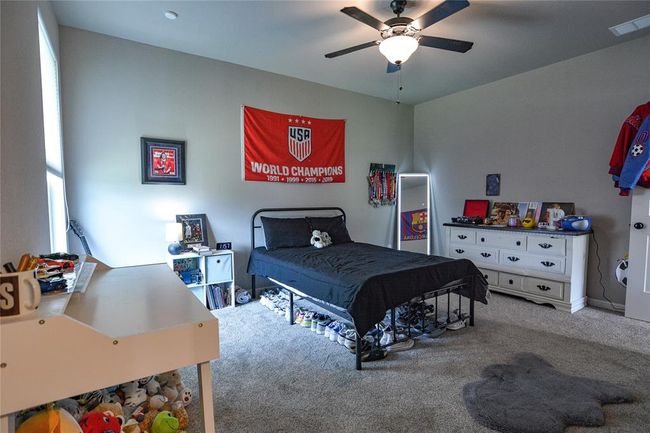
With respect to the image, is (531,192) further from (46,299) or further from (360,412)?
(46,299)

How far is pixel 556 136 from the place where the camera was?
3912 millimetres

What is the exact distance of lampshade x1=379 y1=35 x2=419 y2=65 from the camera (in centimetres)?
240

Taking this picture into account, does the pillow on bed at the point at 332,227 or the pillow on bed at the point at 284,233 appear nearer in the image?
the pillow on bed at the point at 284,233

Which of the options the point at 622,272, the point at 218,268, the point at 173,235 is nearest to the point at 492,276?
the point at 622,272

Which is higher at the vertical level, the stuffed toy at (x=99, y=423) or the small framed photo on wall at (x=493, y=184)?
the small framed photo on wall at (x=493, y=184)

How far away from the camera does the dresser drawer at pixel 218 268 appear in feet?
11.4

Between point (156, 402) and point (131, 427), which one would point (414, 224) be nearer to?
point (156, 402)

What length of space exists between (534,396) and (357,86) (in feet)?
13.1

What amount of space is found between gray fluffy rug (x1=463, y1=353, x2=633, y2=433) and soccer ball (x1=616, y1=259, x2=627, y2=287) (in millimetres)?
1702

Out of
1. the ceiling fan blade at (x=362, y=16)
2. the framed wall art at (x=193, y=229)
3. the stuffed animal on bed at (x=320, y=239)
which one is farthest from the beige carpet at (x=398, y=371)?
the ceiling fan blade at (x=362, y=16)

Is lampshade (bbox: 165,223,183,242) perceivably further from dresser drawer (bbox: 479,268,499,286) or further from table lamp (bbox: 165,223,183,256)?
dresser drawer (bbox: 479,268,499,286)

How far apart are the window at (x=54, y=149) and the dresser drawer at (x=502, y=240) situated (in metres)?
4.37

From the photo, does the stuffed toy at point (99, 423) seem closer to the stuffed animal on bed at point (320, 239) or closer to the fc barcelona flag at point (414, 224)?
the stuffed animal on bed at point (320, 239)

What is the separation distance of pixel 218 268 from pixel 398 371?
211 cm
